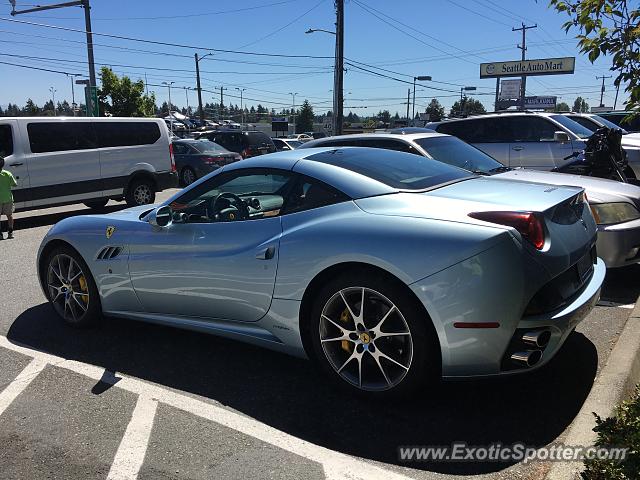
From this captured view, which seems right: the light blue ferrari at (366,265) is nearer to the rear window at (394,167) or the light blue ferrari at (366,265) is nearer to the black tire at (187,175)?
the rear window at (394,167)

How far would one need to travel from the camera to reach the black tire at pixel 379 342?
298 cm

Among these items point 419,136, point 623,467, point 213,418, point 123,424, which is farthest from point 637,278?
point 123,424

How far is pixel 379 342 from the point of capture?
315 cm

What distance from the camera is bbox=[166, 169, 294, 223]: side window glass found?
3924 mm

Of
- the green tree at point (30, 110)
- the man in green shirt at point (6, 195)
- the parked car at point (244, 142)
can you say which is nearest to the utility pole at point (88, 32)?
the parked car at point (244, 142)

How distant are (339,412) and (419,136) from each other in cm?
458

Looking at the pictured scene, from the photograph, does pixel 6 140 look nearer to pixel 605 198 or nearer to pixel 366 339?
pixel 366 339

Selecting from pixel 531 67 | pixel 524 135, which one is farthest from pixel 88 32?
pixel 531 67

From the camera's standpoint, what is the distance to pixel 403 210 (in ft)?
10.3

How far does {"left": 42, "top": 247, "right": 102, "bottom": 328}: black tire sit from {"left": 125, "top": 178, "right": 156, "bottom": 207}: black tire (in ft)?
24.9

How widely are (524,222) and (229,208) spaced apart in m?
2.08

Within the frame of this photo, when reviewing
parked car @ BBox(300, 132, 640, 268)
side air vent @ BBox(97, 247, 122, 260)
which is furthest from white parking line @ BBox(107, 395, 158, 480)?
parked car @ BBox(300, 132, 640, 268)

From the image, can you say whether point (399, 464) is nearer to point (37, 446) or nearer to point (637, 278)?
point (37, 446)

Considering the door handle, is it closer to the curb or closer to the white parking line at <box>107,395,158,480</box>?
the white parking line at <box>107,395,158,480</box>
